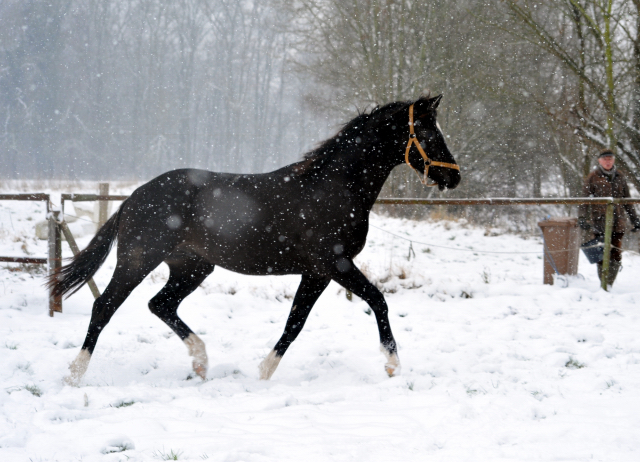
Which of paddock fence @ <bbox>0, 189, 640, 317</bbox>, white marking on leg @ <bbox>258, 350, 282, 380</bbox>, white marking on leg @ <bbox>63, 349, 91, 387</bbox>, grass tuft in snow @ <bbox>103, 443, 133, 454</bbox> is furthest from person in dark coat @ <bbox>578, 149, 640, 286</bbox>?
grass tuft in snow @ <bbox>103, 443, 133, 454</bbox>

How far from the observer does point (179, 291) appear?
3984mm

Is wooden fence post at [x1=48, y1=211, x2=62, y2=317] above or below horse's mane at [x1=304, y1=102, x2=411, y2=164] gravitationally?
below

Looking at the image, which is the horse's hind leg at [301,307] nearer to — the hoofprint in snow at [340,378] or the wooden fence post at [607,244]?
the hoofprint in snow at [340,378]

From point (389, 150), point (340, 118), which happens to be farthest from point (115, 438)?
point (340, 118)

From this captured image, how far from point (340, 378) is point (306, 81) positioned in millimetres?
23238

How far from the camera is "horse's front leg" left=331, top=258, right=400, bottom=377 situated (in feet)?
10.9

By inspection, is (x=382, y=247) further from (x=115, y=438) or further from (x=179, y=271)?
(x=115, y=438)

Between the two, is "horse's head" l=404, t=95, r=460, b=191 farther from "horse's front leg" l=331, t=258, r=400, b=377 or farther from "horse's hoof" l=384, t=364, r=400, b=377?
"horse's hoof" l=384, t=364, r=400, b=377

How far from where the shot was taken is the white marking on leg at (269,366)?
11.3 feet

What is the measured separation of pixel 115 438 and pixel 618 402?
2633 millimetres

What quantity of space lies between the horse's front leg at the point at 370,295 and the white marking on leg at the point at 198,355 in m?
1.21

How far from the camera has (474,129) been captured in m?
13.5

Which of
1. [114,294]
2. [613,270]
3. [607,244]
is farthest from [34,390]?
[613,270]

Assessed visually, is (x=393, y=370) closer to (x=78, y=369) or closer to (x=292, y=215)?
(x=292, y=215)
